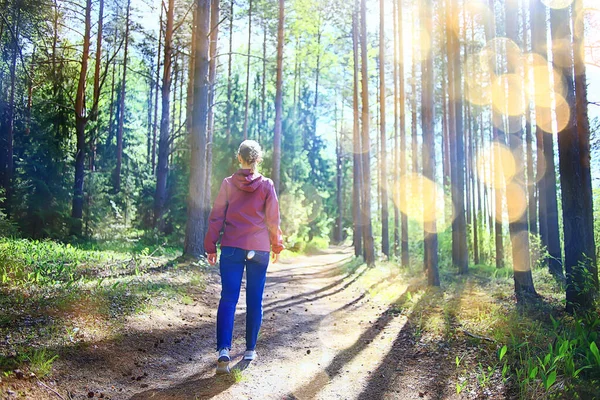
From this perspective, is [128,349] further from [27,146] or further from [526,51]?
[526,51]

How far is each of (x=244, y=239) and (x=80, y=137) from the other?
1313 cm

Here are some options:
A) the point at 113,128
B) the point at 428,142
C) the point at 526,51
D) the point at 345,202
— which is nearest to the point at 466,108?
the point at 526,51

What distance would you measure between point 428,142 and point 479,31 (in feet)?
32.7

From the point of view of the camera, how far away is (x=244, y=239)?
13.0 ft

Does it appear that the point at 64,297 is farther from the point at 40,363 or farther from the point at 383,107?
the point at 383,107

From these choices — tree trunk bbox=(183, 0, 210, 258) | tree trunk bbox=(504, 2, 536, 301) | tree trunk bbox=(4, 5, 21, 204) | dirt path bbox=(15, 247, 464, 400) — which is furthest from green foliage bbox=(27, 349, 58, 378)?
tree trunk bbox=(4, 5, 21, 204)

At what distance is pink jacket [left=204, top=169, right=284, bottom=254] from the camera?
399cm

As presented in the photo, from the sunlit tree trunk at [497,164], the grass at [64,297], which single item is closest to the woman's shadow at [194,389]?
the grass at [64,297]

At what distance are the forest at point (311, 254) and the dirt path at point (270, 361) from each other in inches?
1.2

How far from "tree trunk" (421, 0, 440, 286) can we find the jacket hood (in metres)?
6.69

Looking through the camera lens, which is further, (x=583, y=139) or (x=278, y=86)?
(x=278, y=86)

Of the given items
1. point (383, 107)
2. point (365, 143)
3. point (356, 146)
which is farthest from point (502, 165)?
point (356, 146)

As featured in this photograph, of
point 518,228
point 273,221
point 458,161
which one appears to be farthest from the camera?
point 458,161

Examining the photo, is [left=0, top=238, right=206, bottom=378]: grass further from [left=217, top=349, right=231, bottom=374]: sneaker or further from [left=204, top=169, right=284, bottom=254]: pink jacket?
[left=204, top=169, right=284, bottom=254]: pink jacket
